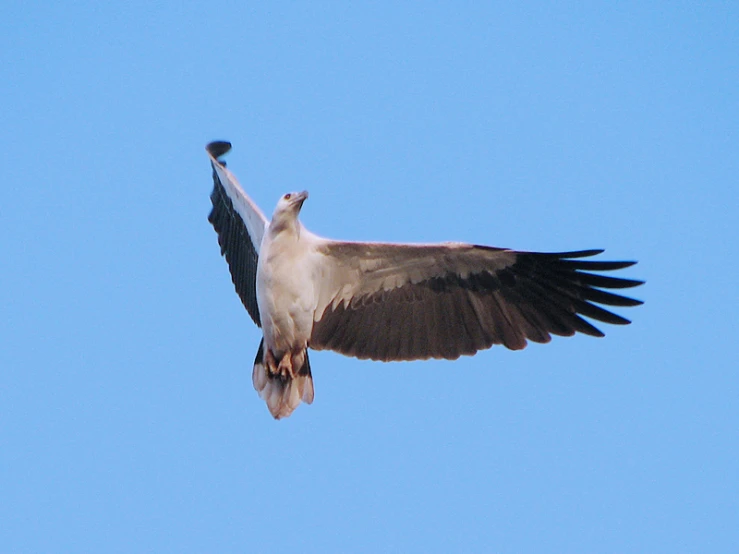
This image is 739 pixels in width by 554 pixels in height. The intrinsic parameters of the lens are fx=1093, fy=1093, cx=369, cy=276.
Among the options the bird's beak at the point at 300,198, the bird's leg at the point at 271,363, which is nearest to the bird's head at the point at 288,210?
the bird's beak at the point at 300,198

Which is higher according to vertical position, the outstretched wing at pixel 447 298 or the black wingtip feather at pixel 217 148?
the black wingtip feather at pixel 217 148

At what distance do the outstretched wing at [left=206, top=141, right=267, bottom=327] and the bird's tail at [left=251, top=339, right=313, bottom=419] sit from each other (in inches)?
29.3

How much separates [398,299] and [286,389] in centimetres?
131

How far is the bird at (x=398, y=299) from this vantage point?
9.52 meters

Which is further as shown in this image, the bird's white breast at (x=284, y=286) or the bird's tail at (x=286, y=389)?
the bird's tail at (x=286, y=389)

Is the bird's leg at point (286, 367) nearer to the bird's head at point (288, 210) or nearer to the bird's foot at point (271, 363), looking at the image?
the bird's foot at point (271, 363)

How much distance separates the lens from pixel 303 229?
9711 mm

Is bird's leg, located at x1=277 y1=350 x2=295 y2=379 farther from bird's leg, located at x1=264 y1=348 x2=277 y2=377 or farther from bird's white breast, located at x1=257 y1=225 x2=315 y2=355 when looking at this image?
bird's white breast, located at x1=257 y1=225 x2=315 y2=355

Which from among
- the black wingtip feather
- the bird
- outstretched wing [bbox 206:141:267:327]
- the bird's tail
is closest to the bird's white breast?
the bird

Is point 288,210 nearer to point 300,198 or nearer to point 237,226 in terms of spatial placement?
point 300,198

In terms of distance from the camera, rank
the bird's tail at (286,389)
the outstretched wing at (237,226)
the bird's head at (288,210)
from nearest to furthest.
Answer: the bird's head at (288,210), the bird's tail at (286,389), the outstretched wing at (237,226)

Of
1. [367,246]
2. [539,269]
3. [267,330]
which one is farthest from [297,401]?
[539,269]

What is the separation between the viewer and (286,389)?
9828 mm

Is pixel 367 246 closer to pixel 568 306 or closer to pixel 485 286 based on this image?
pixel 485 286
